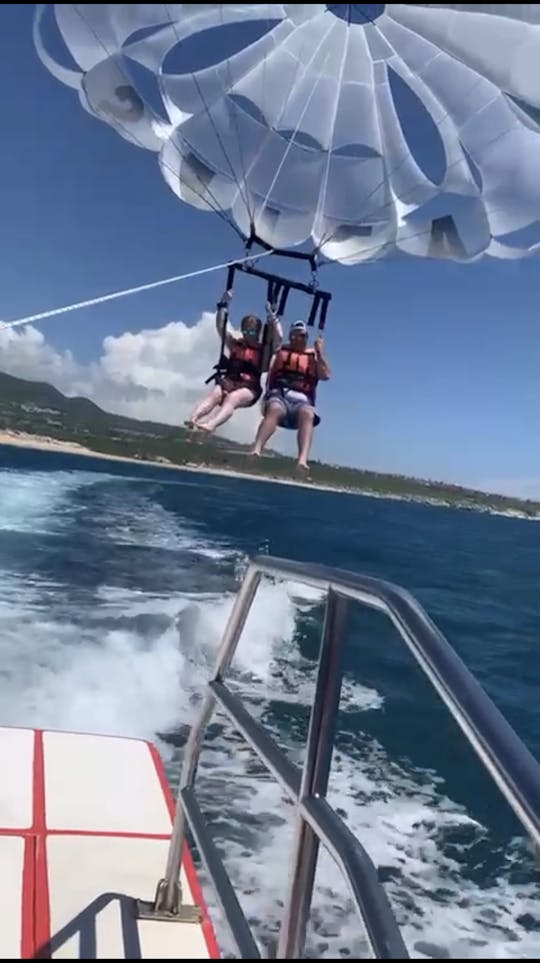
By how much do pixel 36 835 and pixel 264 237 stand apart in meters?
7.38

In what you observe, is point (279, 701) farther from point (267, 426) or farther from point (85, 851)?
point (85, 851)

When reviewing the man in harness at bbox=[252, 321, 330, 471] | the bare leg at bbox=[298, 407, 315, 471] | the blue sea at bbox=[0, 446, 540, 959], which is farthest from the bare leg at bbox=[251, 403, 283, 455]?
the blue sea at bbox=[0, 446, 540, 959]

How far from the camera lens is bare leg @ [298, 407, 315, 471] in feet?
24.1

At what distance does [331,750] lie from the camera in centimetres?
133

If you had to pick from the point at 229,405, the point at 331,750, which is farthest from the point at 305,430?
the point at 331,750

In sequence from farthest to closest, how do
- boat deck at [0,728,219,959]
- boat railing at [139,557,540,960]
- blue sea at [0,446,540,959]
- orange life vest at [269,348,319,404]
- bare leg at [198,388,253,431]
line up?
orange life vest at [269,348,319,404], bare leg at [198,388,253,431], blue sea at [0,446,540,959], boat deck at [0,728,219,959], boat railing at [139,557,540,960]

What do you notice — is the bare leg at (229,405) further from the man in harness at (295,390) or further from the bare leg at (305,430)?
the bare leg at (305,430)

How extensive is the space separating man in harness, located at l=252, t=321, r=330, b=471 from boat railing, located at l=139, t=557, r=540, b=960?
17.1 ft

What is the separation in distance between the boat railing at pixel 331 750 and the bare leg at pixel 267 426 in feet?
16.9

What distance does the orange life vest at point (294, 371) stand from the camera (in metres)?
7.34

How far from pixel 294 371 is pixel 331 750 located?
242 inches

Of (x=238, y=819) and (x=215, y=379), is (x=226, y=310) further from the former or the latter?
(x=238, y=819)

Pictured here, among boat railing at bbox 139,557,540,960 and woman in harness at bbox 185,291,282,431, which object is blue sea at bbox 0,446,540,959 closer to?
boat railing at bbox 139,557,540,960

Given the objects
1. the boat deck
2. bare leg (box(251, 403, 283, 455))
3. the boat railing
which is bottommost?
the boat deck
